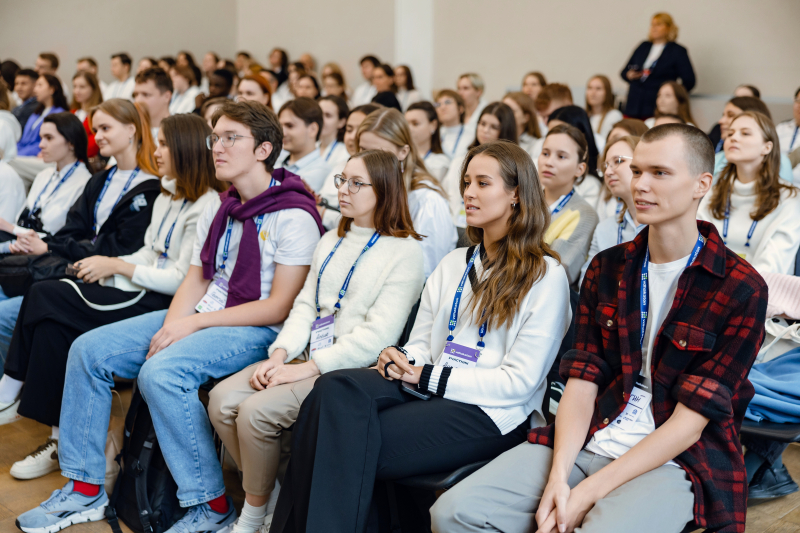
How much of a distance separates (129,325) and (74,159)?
1.68 m

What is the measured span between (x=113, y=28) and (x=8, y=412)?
1036cm

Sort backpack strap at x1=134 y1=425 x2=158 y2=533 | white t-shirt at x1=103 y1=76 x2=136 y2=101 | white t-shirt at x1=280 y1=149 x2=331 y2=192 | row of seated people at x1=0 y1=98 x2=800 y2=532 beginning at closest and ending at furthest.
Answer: row of seated people at x1=0 y1=98 x2=800 y2=532 → backpack strap at x1=134 y1=425 x2=158 y2=533 → white t-shirt at x1=280 y1=149 x2=331 y2=192 → white t-shirt at x1=103 y1=76 x2=136 y2=101

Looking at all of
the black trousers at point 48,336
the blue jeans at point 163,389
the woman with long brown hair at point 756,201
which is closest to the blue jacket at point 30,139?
the black trousers at point 48,336

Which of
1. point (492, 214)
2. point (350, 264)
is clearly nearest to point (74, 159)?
point (350, 264)

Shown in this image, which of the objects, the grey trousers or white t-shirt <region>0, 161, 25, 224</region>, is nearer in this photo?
the grey trousers

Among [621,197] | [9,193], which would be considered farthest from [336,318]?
[9,193]

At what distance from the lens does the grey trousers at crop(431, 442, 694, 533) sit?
4.44ft

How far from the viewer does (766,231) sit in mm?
2627

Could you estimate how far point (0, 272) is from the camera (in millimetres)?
2979

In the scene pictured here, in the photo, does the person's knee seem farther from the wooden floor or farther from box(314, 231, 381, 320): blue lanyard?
the wooden floor

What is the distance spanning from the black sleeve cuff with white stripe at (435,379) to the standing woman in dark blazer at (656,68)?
572cm

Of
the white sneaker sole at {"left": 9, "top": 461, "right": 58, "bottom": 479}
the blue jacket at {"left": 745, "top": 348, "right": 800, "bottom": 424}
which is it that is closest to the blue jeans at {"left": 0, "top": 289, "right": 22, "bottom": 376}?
the white sneaker sole at {"left": 9, "top": 461, "right": 58, "bottom": 479}

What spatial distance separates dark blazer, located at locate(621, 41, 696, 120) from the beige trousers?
578cm

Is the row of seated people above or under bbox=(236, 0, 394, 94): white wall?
under
